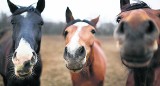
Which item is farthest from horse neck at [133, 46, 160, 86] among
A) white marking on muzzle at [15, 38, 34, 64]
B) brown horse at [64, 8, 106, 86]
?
white marking on muzzle at [15, 38, 34, 64]

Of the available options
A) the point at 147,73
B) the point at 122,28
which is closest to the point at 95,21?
the point at 147,73

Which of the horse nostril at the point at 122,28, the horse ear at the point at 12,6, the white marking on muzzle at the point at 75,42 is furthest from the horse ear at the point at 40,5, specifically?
the horse nostril at the point at 122,28

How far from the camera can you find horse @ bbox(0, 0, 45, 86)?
3977 mm

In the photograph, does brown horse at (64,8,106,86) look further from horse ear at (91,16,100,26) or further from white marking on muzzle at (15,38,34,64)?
white marking on muzzle at (15,38,34,64)

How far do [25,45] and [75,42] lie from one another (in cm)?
84

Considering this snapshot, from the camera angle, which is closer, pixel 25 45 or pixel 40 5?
pixel 25 45

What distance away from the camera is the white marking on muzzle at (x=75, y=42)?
405cm

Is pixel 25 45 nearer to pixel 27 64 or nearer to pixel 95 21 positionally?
pixel 27 64

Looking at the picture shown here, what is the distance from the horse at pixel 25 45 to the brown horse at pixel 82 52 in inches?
22.5

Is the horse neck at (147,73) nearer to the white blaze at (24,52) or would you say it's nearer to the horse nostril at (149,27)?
the horse nostril at (149,27)

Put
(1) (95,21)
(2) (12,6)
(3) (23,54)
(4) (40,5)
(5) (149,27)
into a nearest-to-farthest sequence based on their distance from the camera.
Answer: (5) (149,27) → (3) (23,54) → (2) (12,6) → (4) (40,5) → (1) (95,21)

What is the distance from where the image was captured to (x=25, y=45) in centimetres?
409

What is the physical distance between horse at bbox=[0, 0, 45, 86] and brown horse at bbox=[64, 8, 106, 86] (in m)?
0.57

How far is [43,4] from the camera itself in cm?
535
